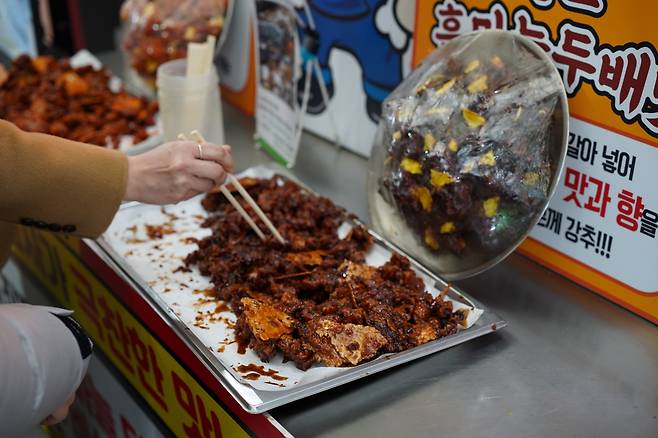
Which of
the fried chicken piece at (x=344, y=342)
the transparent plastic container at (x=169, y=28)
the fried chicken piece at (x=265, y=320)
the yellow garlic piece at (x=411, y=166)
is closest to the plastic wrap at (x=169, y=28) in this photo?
the transparent plastic container at (x=169, y=28)

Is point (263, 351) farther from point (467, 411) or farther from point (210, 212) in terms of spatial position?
point (210, 212)

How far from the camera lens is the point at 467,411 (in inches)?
43.8

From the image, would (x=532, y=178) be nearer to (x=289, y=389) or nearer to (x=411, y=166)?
(x=411, y=166)

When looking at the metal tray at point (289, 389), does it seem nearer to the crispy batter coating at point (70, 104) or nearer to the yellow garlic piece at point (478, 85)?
the yellow garlic piece at point (478, 85)

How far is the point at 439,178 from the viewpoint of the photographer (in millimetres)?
1325

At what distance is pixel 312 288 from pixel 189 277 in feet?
0.85

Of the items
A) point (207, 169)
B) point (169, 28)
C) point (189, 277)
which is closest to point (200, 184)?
point (207, 169)

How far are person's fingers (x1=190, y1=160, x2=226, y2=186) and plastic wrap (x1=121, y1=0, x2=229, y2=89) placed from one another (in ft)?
3.15

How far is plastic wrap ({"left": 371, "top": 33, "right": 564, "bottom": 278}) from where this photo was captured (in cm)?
126

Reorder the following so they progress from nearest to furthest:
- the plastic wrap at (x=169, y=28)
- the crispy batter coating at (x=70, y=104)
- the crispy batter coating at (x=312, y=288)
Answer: the crispy batter coating at (x=312, y=288), the crispy batter coating at (x=70, y=104), the plastic wrap at (x=169, y=28)

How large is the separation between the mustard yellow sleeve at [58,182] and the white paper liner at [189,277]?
163mm

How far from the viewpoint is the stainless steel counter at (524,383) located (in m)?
1.08

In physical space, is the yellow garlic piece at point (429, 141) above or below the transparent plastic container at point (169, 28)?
below

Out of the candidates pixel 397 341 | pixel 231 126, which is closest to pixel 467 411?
pixel 397 341
